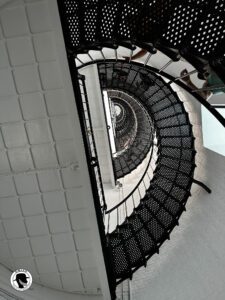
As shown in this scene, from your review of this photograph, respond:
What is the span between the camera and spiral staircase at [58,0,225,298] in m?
1.94

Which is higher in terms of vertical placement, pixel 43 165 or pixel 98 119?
pixel 98 119

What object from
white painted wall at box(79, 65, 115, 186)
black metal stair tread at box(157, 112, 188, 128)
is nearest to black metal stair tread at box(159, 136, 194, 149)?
black metal stair tread at box(157, 112, 188, 128)

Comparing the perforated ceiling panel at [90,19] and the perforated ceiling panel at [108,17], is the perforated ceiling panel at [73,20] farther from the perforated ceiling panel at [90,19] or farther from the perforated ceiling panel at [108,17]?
the perforated ceiling panel at [108,17]

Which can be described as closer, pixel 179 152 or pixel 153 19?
pixel 153 19

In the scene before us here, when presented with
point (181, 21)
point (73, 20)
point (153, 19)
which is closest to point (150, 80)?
point (73, 20)

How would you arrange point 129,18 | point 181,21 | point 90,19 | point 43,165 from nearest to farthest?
point 181,21
point 129,18
point 90,19
point 43,165

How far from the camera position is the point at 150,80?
5.61 meters

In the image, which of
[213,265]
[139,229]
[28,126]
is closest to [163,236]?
[139,229]

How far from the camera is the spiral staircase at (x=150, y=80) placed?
1941mm

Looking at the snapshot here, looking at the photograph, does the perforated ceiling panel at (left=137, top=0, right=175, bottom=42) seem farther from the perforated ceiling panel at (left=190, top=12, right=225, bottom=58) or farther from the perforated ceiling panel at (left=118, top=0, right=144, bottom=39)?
the perforated ceiling panel at (left=190, top=12, right=225, bottom=58)

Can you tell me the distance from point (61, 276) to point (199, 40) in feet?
11.8

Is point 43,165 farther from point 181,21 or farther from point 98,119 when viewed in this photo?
point 98,119

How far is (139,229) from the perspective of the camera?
488 centimetres

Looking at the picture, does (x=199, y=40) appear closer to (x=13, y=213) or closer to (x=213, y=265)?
(x=213, y=265)
